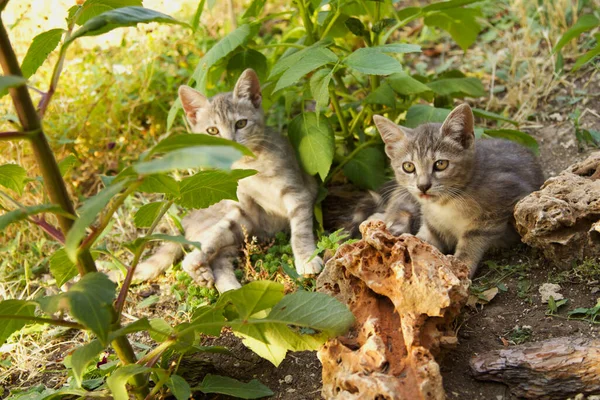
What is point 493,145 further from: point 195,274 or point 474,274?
point 195,274

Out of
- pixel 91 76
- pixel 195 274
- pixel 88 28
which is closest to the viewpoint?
pixel 88 28

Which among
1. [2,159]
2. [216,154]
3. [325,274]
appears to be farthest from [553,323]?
[2,159]

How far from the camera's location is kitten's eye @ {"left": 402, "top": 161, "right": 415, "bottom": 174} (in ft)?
11.6

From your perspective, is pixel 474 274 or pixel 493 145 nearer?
pixel 474 274

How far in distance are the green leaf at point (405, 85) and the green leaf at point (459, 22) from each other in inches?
20.7

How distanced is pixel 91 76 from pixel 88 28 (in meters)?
3.33

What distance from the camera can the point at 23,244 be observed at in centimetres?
437

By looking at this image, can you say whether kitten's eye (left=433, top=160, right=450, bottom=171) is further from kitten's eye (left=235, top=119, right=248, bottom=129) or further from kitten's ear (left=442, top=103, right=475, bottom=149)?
kitten's eye (left=235, top=119, right=248, bottom=129)

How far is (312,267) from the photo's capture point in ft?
11.2

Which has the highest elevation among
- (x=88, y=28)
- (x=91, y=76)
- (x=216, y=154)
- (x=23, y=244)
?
Result: (x=88, y=28)

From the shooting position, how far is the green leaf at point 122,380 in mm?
2133

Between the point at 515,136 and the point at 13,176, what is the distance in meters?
2.72

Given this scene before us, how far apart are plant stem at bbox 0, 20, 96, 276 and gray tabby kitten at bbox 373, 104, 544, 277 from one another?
6.00 ft

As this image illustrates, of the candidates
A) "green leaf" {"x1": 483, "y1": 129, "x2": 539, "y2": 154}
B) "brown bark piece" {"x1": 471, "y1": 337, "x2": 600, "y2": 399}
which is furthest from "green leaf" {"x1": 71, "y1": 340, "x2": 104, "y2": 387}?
"green leaf" {"x1": 483, "y1": 129, "x2": 539, "y2": 154}
